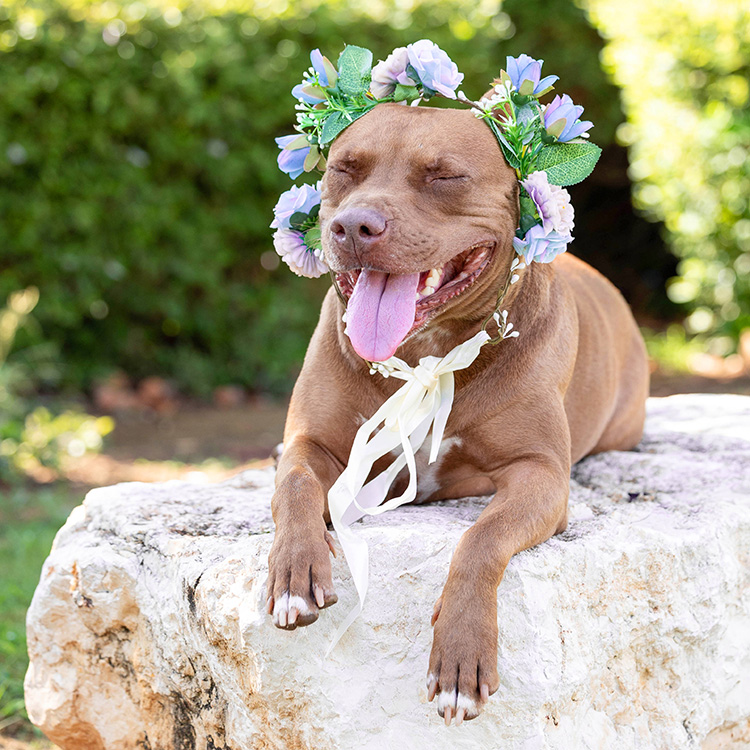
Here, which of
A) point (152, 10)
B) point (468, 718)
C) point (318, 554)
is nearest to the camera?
point (468, 718)

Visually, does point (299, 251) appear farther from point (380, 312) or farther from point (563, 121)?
point (563, 121)

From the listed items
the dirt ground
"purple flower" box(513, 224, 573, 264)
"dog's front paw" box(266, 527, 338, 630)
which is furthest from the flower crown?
the dirt ground

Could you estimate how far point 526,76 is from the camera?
2887 millimetres

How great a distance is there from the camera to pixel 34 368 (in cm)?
748

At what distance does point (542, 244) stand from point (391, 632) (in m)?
1.16

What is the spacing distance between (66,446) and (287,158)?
12.9ft

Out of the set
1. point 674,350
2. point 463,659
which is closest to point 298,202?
point 463,659

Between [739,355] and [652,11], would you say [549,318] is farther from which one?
[739,355]

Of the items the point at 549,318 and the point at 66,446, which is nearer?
the point at 549,318

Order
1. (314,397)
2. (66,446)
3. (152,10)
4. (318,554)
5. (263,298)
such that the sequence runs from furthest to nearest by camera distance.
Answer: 1. (263,298)
2. (152,10)
3. (66,446)
4. (314,397)
5. (318,554)

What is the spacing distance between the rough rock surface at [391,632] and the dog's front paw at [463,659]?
0.47 ft

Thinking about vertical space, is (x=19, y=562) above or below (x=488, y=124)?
below

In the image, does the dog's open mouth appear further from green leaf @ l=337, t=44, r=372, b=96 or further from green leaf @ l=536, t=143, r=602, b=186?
green leaf @ l=337, t=44, r=372, b=96

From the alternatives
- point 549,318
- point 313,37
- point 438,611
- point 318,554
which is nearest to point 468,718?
point 438,611
